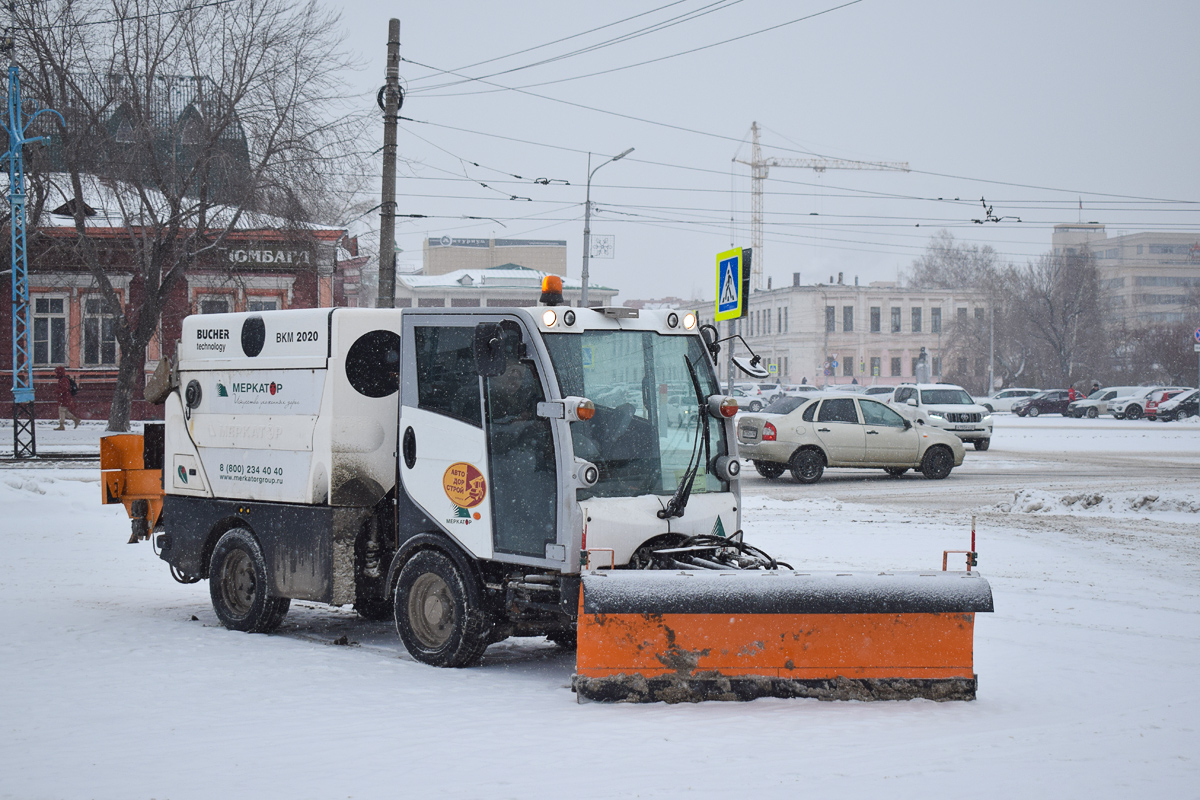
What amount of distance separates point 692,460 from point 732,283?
20.3 ft

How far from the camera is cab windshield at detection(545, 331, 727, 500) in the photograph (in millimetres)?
6691

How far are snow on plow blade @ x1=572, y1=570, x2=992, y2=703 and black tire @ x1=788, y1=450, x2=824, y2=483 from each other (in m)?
14.1

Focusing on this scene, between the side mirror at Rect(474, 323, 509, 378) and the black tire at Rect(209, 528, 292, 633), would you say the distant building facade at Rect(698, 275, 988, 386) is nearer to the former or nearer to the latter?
the black tire at Rect(209, 528, 292, 633)

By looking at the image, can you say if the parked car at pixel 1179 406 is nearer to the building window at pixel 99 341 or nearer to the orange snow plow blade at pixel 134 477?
the building window at pixel 99 341

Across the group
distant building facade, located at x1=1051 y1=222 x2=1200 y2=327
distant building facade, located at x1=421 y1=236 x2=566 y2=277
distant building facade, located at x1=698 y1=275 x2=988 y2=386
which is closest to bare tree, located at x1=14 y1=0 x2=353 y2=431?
distant building facade, located at x1=698 y1=275 x2=988 y2=386

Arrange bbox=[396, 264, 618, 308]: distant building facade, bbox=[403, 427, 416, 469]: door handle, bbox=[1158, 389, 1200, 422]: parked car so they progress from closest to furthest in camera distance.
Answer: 1. bbox=[403, 427, 416, 469]: door handle
2. bbox=[1158, 389, 1200, 422]: parked car
3. bbox=[396, 264, 618, 308]: distant building facade

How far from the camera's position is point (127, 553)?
1226 centimetres

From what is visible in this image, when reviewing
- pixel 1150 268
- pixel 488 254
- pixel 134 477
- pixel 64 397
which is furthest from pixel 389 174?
pixel 1150 268

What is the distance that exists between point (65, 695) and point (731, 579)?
12.2ft

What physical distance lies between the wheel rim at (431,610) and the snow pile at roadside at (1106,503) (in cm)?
1086

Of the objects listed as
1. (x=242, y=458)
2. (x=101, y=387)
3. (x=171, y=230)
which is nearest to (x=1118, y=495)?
(x=242, y=458)

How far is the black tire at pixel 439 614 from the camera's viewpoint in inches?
271

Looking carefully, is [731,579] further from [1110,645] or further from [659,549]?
[1110,645]

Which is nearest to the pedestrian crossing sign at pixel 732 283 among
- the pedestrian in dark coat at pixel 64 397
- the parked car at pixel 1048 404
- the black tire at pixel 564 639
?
the black tire at pixel 564 639
